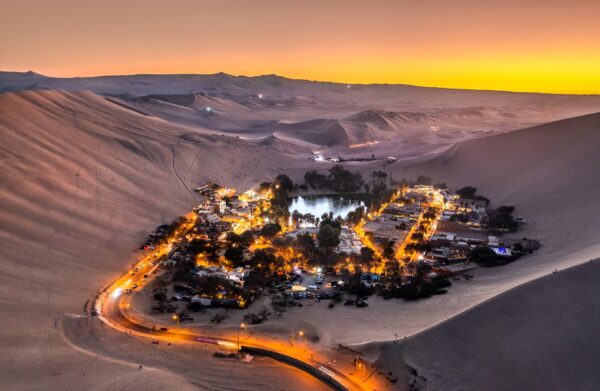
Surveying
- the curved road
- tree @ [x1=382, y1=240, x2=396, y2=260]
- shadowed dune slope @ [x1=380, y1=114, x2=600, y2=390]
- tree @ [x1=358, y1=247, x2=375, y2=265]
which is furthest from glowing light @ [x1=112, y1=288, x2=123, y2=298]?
tree @ [x1=382, y1=240, x2=396, y2=260]

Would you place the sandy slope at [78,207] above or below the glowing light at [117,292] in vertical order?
above

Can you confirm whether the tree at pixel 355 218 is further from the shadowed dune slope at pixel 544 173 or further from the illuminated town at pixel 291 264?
the shadowed dune slope at pixel 544 173

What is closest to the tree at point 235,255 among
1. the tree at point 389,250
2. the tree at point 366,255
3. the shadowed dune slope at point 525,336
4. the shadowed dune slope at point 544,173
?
the tree at point 366,255

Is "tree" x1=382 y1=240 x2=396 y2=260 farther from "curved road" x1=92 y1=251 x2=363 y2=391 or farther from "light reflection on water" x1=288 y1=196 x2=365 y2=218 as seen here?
"curved road" x1=92 y1=251 x2=363 y2=391

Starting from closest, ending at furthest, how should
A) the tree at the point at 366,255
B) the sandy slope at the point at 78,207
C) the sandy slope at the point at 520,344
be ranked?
1. the sandy slope at the point at 520,344
2. the sandy slope at the point at 78,207
3. the tree at the point at 366,255

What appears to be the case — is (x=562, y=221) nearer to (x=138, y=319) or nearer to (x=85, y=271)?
(x=138, y=319)

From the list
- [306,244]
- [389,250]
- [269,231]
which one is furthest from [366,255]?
[269,231]

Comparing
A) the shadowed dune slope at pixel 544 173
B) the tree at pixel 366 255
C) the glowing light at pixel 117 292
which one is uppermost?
the shadowed dune slope at pixel 544 173
